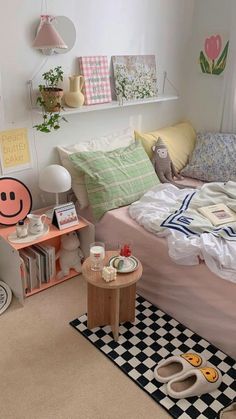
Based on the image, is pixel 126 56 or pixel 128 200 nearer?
pixel 128 200

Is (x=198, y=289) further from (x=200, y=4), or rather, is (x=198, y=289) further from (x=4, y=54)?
(x=200, y=4)

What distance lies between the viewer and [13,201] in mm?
2273

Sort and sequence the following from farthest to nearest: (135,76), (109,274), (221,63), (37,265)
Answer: (221,63), (135,76), (37,265), (109,274)

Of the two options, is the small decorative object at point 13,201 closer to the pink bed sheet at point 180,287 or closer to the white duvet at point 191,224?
the pink bed sheet at point 180,287

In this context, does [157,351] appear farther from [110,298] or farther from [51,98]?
[51,98]

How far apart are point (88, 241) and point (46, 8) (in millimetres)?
1416

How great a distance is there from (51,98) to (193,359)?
1586 mm

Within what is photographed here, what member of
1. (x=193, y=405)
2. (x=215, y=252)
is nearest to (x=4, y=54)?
(x=215, y=252)

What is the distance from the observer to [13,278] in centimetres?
221

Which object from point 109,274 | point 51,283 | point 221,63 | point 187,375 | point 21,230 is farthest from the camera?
point 221,63

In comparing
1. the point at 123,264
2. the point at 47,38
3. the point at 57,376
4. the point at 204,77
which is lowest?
the point at 57,376

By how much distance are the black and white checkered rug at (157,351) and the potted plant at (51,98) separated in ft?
3.80

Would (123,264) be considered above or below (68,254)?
above

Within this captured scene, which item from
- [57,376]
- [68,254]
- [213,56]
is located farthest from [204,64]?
[57,376]
